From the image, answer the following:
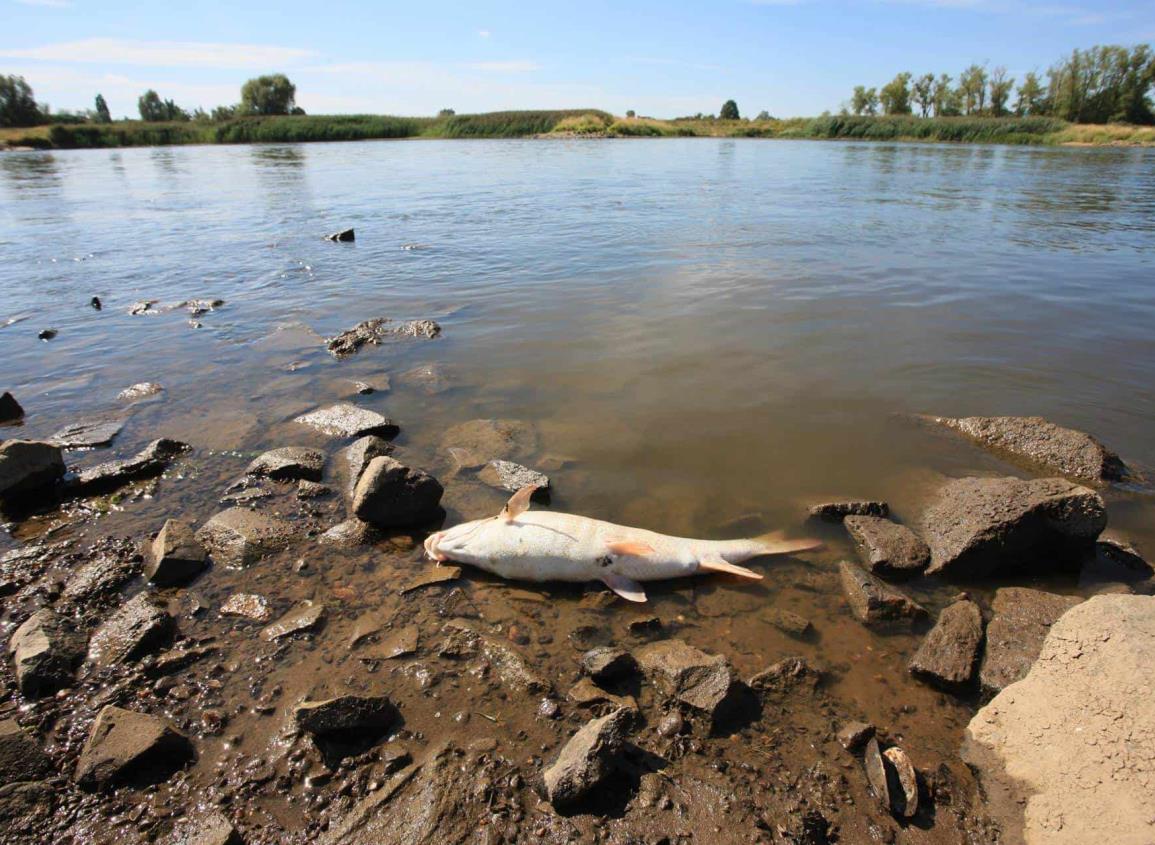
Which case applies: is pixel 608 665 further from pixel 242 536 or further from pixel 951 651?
pixel 242 536

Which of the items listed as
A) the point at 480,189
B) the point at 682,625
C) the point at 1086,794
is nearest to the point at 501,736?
the point at 682,625

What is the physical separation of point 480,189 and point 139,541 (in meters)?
27.5

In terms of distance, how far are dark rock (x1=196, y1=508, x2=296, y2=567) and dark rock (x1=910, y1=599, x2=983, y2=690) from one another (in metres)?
4.92

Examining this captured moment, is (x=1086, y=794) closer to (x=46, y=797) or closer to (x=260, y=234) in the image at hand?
(x=46, y=797)

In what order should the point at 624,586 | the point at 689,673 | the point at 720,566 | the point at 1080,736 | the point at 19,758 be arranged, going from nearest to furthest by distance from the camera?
the point at 1080,736 < the point at 19,758 < the point at 689,673 < the point at 624,586 < the point at 720,566

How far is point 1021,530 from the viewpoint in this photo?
4.84m

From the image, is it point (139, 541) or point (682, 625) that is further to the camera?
point (139, 541)

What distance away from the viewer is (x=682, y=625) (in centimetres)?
455

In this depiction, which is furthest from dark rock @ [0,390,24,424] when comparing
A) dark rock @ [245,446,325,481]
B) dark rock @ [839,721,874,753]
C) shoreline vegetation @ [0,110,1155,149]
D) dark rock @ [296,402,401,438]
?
shoreline vegetation @ [0,110,1155,149]

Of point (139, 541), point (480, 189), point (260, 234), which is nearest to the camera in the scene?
point (139, 541)

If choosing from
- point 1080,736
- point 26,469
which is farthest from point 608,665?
point 26,469

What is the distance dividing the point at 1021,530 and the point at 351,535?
544cm

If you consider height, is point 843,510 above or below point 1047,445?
below

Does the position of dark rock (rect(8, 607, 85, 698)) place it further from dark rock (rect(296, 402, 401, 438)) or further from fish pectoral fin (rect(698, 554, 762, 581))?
fish pectoral fin (rect(698, 554, 762, 581))
